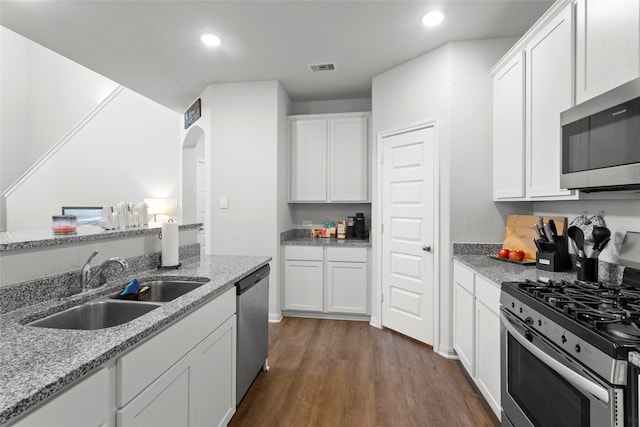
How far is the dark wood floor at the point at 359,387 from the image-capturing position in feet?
6.42

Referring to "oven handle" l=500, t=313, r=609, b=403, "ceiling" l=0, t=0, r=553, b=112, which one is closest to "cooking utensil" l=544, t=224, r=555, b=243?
"oven handle" l=500, t=313, r=609, b=403

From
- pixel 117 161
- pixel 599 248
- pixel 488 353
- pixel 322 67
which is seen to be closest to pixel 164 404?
pixel 488 353

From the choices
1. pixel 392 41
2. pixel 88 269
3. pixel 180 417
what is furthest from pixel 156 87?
pixel 180 417

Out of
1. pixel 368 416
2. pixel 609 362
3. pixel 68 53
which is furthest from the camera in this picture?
pixel 68 53

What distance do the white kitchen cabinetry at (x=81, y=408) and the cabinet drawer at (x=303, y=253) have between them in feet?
9.20

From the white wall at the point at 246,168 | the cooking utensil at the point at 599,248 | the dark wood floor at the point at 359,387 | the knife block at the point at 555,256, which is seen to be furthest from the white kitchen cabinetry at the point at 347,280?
the cooking utensil at the point at 599,248

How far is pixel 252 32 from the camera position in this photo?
2.67 metres

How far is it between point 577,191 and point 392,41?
6.23 ft

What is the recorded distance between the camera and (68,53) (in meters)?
3.00

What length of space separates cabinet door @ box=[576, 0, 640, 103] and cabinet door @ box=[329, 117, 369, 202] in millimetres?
2382

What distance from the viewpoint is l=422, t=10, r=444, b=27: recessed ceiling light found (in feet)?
7.75

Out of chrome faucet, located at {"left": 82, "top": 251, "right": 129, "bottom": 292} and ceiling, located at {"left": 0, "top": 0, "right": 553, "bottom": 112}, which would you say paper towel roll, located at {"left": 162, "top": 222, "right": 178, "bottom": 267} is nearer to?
chrome faucet, located at {"left": 82, "top": 251, "right": 129, "bottom": 292}

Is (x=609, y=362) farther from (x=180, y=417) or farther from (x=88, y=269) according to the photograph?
(x=88, y=269)

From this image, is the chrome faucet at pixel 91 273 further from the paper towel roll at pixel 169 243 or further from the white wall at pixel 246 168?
the white wall at pixel 246 168
